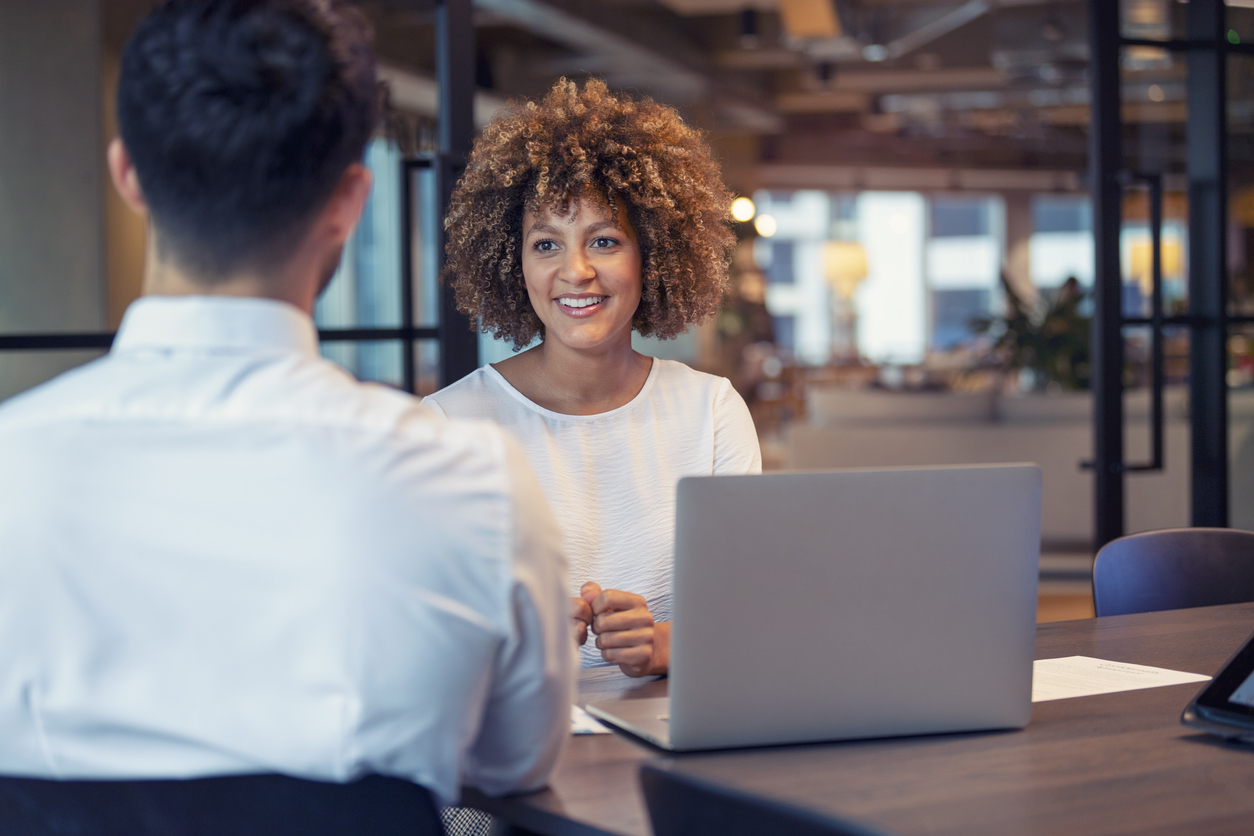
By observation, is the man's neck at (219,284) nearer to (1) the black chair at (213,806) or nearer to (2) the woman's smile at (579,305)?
(1) the black chair at (213,806)

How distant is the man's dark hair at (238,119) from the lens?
0.84m

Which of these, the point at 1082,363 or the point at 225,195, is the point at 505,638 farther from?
the point at 1082,363

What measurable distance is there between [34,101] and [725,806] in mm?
3151

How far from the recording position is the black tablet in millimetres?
1183

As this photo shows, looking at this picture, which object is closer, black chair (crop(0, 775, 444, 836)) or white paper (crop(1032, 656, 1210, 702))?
black chair (crop(0, 775, 444, 836))

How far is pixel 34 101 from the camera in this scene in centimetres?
318

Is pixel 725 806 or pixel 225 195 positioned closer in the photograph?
pixel 725 806

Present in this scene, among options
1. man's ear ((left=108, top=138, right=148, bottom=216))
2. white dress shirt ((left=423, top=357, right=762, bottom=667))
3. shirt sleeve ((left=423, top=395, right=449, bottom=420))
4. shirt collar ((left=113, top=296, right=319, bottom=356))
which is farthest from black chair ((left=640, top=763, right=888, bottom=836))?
shirt sleeve ((left=423, top=395, right=449, bottom=420))

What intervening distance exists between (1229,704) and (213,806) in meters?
0.98

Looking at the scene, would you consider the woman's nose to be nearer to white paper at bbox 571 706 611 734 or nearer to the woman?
→ the woman

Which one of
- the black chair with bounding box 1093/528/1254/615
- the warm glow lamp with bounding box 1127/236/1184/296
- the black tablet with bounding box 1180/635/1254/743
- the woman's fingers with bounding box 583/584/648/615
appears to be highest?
the warm glow lamp with bounding box 1127/236/1184/296

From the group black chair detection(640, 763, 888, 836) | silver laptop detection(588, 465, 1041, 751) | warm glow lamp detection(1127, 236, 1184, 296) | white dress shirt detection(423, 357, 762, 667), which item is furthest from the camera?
warm glow lamp detection(1127, 236, 1184, 296)

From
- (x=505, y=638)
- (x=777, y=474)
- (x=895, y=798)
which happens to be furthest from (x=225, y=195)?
(x=895, y=798)

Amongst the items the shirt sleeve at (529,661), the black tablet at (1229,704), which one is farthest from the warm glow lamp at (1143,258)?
the shirt sleeve at (529,661)
